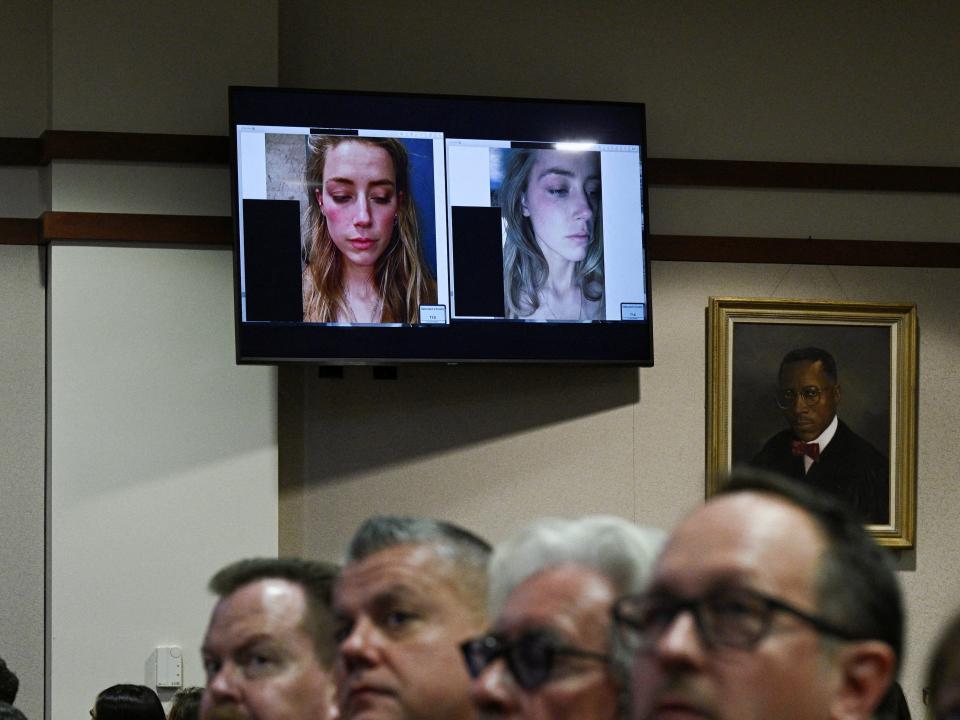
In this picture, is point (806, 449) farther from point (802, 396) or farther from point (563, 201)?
point (563, 201)

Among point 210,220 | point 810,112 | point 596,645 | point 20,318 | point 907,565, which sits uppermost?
point 810,112

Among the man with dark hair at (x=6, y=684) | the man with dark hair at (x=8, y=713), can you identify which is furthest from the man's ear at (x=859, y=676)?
the man with dark hair at (x=6, y=684)

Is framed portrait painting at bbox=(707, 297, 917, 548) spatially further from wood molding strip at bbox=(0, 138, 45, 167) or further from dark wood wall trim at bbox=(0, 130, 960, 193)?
wood molding strip at bbox=(0, 138, 45, 167)

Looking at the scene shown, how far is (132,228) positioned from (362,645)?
4100 mm

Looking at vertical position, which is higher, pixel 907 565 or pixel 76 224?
pixel 76 224

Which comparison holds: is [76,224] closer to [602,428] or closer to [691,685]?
[602,428]

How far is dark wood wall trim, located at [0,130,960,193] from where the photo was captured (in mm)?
5965

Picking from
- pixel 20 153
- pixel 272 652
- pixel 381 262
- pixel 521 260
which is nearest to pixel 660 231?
pixel 521 260

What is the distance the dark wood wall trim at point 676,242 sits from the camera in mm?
5930

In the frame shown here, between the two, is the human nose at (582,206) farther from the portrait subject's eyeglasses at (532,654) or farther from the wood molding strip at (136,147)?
the portrait subject's eyeglasses at (532,654)

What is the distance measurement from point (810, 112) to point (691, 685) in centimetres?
551

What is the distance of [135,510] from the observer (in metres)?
5.86

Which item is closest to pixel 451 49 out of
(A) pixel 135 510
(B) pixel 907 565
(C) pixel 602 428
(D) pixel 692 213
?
(D) pixel 692 213

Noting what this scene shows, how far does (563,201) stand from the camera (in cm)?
609
